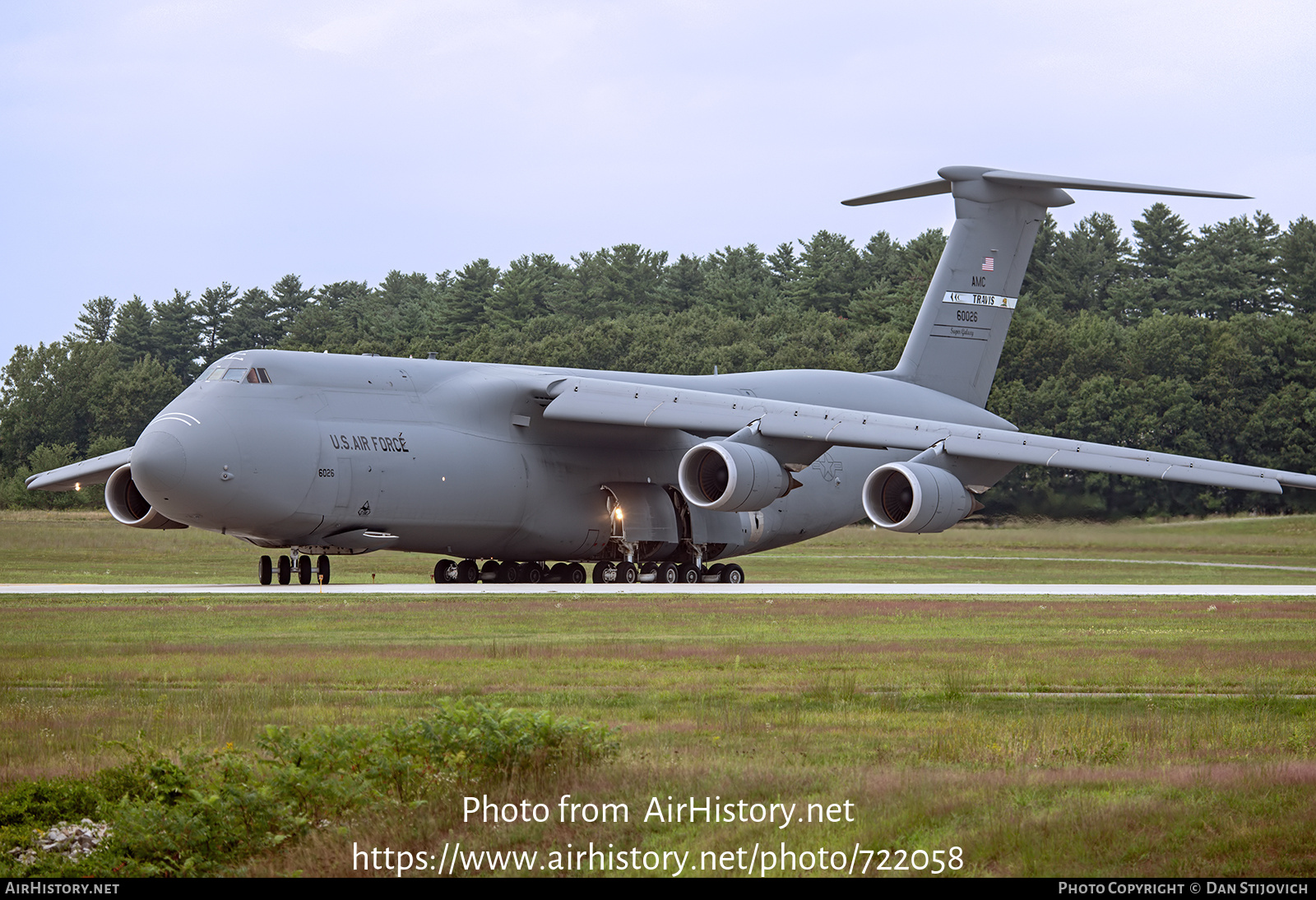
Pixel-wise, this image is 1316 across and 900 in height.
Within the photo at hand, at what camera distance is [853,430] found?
25391 millimetres

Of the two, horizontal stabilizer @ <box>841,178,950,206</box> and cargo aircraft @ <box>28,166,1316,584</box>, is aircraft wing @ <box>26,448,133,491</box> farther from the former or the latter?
horizontal stabilizer @ <box>841,178,950,206</box>

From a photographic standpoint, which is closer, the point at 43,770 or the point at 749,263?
the point at 43,770

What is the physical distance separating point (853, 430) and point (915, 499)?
162cm

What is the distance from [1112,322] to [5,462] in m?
49.5

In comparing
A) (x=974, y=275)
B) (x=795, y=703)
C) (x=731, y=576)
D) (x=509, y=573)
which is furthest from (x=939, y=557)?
(x=795, y=703)

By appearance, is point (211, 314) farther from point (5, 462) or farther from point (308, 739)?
point (308, 739)

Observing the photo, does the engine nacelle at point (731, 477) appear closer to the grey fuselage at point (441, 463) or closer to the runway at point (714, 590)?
the runway at point (714, 590)

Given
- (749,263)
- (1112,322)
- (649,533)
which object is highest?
(749,263)

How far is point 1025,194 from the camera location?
31406 mm

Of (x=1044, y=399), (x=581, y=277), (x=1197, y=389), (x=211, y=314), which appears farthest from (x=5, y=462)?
(x=1197, y=389)

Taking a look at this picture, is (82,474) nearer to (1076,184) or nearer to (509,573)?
(509,573)

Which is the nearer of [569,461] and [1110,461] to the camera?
[1110,461]

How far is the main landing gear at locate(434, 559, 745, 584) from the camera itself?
2773 centimetres

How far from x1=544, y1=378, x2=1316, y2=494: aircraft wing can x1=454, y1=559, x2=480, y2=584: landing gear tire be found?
3.65 m
